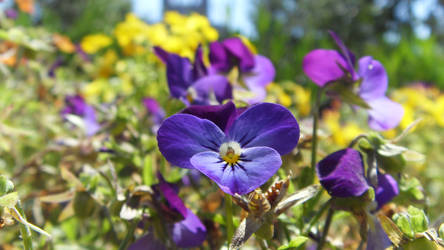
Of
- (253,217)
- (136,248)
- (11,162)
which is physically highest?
(253,217)

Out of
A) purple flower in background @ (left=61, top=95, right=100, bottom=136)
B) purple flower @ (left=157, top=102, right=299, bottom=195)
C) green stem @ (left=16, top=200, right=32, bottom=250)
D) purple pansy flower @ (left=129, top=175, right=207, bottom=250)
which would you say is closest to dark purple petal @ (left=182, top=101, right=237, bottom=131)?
purple flower @ (left=157, top=102, right=299, bottom=195)

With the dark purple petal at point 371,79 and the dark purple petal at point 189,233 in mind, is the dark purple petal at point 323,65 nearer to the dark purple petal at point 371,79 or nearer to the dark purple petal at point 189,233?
the dark purple petal at point 371,79

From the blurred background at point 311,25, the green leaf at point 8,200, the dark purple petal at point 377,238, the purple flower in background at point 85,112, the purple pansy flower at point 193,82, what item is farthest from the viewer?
the blurred background at point 311,25

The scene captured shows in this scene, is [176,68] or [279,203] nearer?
[279,203]

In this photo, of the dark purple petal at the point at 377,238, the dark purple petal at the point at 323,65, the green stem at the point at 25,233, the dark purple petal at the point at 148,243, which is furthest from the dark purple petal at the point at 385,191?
the green stem at the point at 25,233

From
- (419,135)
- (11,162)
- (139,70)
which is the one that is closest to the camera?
(11,162)

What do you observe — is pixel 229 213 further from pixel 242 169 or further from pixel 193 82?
pixel 193 82

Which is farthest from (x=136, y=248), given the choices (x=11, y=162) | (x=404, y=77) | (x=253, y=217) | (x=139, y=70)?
(x=404, y=77)

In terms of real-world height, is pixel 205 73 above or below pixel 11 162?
above

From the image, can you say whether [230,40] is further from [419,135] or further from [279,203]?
[419,135]
